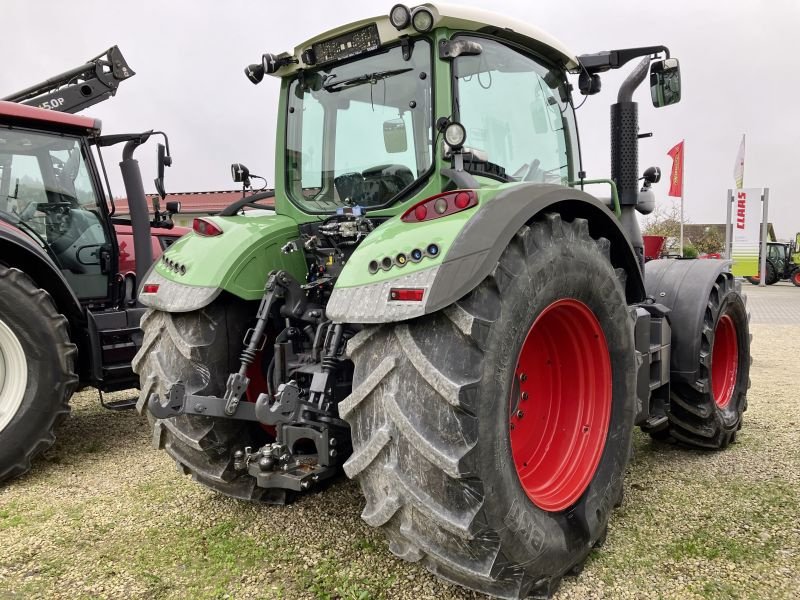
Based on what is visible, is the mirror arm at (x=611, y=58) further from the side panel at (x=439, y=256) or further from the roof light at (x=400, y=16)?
the side panel at (x=439, y=256)

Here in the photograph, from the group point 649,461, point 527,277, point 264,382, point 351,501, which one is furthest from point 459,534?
point 649,461

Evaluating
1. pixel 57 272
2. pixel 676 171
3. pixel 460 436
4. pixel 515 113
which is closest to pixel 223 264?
pixel 460 436

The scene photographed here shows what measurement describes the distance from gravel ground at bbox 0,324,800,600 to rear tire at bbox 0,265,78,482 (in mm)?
296

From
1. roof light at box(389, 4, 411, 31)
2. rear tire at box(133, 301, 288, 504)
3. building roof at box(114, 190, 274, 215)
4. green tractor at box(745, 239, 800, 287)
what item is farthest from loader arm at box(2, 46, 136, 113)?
green tractor at box(745, 239, 800, 287)

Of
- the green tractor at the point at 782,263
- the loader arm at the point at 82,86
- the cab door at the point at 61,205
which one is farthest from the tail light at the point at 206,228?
the green tractor at the point at 782,263

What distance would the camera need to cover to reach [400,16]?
2453 millimetres

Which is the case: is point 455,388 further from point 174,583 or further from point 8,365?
point 8,365

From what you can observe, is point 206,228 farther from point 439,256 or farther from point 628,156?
point 628,156

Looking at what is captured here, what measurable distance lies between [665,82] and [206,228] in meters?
2.52

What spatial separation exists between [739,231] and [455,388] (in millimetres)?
23711

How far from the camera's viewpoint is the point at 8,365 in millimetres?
3855

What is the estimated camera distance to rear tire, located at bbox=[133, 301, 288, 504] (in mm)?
2736

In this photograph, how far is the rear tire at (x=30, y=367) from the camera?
3.74m

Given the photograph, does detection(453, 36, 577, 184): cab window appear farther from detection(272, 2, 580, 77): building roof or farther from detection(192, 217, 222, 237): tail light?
detection(192, 217, 222, 237): tail light
